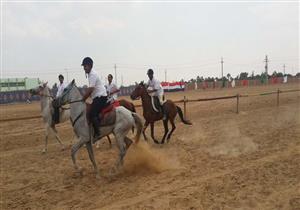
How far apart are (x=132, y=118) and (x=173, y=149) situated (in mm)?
3074

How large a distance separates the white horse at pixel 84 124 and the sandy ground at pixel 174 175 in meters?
0.67

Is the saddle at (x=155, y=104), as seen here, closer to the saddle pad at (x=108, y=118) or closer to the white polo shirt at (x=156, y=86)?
the white polo shirt at (x=156, y=86)

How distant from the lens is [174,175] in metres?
8.39

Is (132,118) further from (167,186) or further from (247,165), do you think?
(247,165)

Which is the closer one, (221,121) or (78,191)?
(78,191)

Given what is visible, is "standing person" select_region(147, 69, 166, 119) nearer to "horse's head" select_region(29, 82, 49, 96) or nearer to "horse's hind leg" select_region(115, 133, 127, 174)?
"horse's head" select_region(29, 82, 49, 96)

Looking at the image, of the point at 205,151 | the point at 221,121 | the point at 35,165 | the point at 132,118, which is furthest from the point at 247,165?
the point at 221,121

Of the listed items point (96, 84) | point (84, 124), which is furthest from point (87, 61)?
point (84, 124)

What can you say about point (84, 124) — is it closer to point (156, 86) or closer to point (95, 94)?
point (95, 94)

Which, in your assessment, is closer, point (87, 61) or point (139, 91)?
point (87, 61)

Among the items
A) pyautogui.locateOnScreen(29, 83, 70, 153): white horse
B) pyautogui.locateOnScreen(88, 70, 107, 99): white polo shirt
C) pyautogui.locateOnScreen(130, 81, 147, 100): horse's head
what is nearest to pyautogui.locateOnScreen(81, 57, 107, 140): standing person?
pyautogui.locateOnScreen(88, 70, 107, 99): white polo shirt

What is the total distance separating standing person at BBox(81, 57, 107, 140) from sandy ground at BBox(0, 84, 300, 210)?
1.43 metres

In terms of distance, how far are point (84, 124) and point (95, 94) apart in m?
0.78

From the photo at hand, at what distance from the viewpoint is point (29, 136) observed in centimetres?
1697
